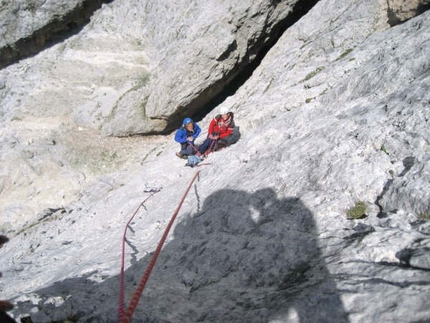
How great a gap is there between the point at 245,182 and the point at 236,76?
48.9 feet

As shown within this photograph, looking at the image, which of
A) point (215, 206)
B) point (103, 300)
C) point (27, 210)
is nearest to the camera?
point (103, 300)

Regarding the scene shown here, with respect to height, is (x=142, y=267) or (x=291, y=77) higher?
(x=291, y=77)

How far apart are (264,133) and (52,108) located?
17.3 meters

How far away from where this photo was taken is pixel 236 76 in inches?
864

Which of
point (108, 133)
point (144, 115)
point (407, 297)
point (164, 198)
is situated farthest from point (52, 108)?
point (407, 297)

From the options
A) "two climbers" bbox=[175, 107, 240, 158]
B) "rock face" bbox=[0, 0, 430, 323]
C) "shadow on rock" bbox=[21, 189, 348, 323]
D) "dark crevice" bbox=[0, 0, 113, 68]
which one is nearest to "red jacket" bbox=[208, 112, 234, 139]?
"two climbers" bbox=[175, 107, 240, 158]

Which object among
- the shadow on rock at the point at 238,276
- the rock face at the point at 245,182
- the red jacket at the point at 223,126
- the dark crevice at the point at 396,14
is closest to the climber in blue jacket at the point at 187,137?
the rock face at the point at 245,182

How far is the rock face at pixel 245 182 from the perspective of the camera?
4.62m

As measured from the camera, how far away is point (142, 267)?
6867 mm

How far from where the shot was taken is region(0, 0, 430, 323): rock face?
462 centimetres

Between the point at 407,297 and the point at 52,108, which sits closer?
the point at 407,297

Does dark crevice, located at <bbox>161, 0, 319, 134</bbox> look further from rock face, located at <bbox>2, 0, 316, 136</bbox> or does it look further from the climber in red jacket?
the climber in red jacket

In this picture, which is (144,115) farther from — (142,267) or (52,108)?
(142,267)

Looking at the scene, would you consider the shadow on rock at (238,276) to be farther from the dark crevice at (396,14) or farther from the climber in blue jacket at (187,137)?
the dark crevice at (396,14)
